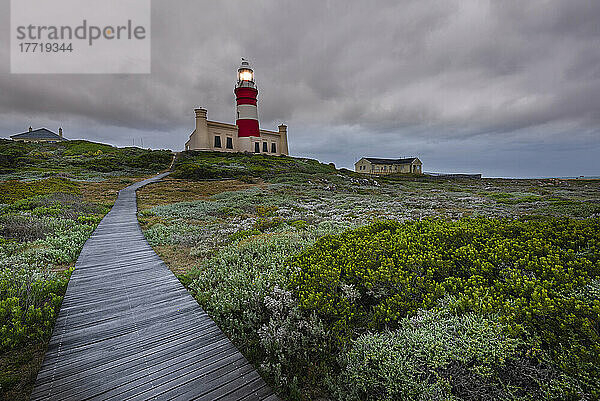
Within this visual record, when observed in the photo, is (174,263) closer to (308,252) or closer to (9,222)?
(308,252)

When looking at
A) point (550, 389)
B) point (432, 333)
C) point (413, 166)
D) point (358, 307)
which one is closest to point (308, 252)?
point (358, 307)

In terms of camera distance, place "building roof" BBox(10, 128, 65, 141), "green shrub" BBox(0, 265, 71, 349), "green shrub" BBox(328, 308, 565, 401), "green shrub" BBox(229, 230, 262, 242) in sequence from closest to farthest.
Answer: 1. "green shrub" BBox(328, 308, 565, 401)
2. "green shrub" BBox(0, 265, 71, 349)
3. "green shrub" BBox(229, 230, 262, 242)
4. "building roof" BBox(10, 128, 65, 141)

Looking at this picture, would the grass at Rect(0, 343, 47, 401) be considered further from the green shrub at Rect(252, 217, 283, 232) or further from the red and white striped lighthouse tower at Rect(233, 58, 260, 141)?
the red and white striped lighthouse tower at Rect(233, 58, 260, 141)

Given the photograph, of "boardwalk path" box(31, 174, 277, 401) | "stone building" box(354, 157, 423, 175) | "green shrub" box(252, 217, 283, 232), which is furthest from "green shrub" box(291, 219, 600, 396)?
"stone building" box(354, 157, 423, 175)

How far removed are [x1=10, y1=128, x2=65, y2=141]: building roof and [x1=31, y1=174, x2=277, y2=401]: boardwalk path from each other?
120218mm

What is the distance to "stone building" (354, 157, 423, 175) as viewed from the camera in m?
79.1

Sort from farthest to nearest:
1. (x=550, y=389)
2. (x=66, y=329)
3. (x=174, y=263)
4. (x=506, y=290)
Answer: (x=174, y=263), (x=66, y=329), (x=506, y=290), (x=550, y=389)

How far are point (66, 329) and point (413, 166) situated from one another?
86.0 m

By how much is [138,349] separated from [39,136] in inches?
4953

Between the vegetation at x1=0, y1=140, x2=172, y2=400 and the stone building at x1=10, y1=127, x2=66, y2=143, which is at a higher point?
the stone building at x1=10, y1=127, x2=66, y2=143

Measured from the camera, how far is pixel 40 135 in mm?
89125

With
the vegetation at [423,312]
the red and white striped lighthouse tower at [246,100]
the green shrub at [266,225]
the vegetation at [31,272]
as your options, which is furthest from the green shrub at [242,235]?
the red and white striped lighthouse tower at [246,100]

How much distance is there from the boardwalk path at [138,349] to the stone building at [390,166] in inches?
3104

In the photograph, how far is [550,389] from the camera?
7.43ft
